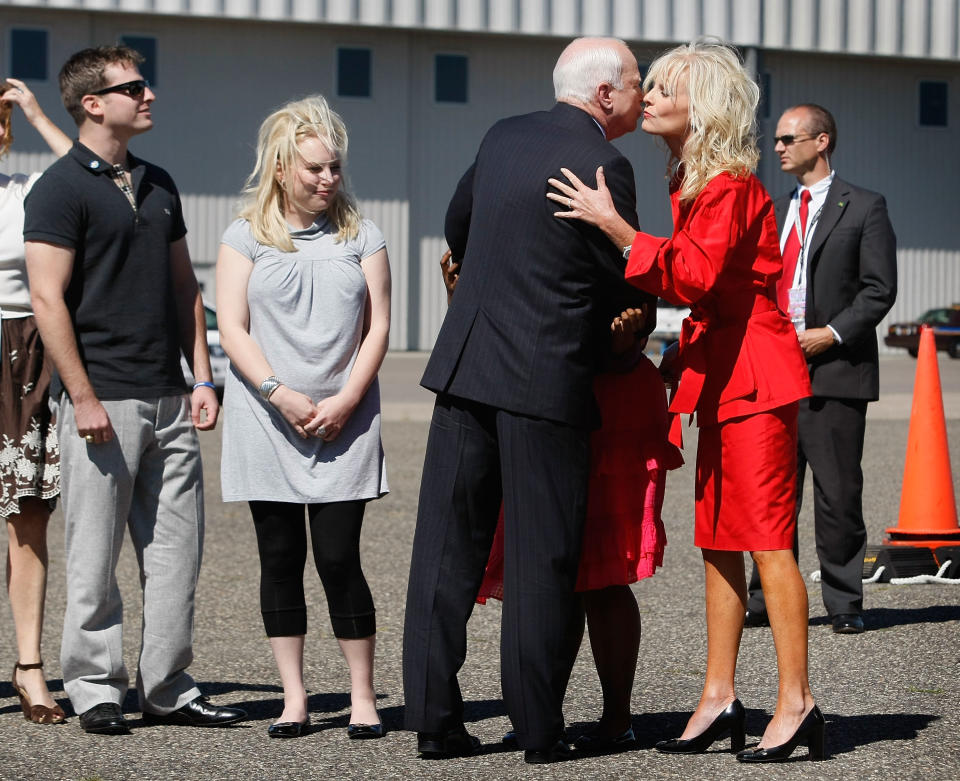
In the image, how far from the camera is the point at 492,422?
4160mm

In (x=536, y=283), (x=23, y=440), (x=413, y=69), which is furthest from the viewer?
(x=413, y=69)

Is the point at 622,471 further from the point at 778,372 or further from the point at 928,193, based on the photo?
the point at 928,193

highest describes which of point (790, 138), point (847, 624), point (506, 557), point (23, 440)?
point (790, 138)

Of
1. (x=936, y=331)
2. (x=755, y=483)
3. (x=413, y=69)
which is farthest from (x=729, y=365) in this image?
(x=936, y=331)

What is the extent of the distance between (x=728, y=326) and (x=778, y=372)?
19 centimetres

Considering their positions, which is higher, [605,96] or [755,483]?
[605,96]

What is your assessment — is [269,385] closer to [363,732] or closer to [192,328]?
[192,328]

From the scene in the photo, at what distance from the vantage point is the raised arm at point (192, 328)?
15.2 feet

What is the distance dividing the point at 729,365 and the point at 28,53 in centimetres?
3040

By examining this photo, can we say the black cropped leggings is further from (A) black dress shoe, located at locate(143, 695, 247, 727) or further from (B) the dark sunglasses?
(B) the dark sunglasses

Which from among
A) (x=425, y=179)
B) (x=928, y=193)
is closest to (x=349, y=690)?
(x=425, y=179)

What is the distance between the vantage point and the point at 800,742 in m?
4.07

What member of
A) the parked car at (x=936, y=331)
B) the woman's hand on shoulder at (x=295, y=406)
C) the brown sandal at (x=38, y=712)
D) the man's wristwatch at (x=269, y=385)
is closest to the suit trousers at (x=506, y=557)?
the woman's hand on shoulder at (x=295, y=406)

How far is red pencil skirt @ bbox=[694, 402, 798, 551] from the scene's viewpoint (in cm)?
414
